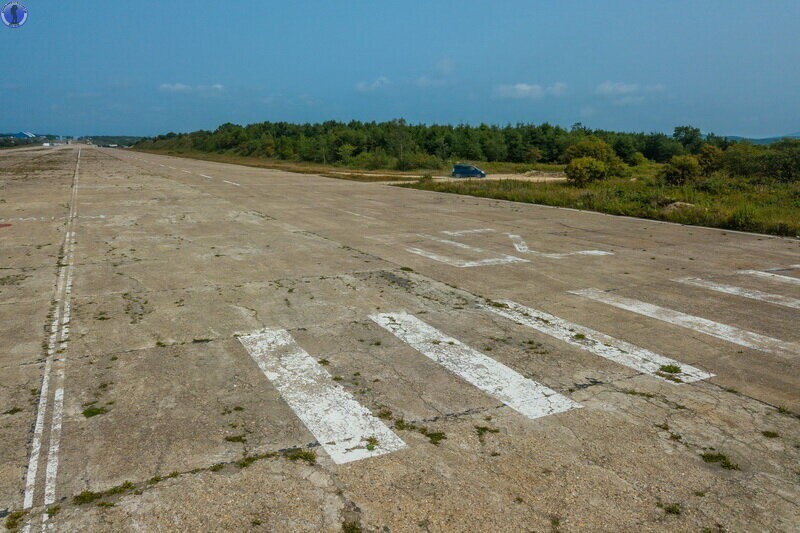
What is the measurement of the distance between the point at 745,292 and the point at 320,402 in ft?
26.0

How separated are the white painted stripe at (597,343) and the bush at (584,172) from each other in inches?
951

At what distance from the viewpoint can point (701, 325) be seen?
7.86m

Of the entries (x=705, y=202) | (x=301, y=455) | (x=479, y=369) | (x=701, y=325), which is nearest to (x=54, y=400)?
(x=301, y=455)

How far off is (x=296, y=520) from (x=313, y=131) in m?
114

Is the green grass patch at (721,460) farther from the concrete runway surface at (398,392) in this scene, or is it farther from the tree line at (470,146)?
the tree line at (470,146)

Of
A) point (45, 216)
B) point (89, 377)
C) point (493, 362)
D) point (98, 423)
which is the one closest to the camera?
point (98, 423)

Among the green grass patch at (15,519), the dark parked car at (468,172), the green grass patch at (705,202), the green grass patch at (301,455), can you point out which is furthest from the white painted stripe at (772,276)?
the dark parked car at (468,172)

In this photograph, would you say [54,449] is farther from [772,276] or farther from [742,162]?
[742,162]

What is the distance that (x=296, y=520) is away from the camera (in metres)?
3.77

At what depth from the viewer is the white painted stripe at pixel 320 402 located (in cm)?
468

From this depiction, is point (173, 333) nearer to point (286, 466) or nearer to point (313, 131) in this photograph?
point (286, 466)

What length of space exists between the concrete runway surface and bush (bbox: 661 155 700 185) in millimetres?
18170

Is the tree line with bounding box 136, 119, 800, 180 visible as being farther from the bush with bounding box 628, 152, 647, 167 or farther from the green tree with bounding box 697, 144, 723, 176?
the green tree with bounding box 697, 144, 723, 176

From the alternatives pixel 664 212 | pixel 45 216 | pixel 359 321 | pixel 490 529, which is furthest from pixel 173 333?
pixel 664 212
